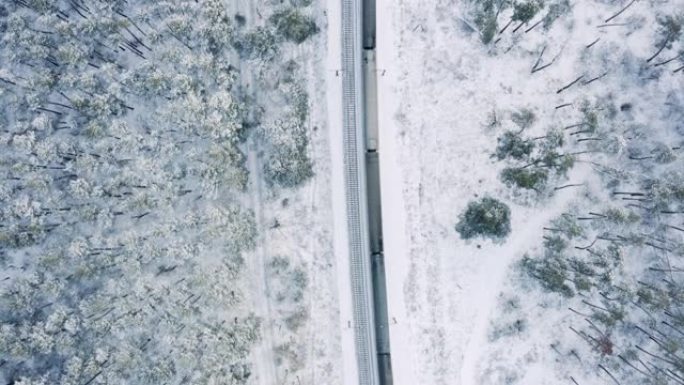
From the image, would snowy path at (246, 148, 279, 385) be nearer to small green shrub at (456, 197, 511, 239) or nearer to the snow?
the snow

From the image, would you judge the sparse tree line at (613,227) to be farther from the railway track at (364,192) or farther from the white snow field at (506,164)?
the railway track at (364,192)

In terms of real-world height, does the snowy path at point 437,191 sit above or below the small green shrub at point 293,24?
below

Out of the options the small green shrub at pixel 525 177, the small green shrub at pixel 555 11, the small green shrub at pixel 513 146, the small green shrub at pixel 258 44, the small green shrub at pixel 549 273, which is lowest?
the small green shrub at pixel 549 273

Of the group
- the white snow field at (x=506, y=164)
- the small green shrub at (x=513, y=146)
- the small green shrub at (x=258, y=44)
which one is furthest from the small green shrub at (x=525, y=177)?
the small green shrub at (x=258, y=44)

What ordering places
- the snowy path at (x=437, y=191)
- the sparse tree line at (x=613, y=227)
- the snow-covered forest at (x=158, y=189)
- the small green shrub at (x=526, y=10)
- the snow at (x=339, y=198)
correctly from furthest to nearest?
the small green shrub at (x=526, y=10)
the snow at (x=339, y=198)
the snowy path at (x=437, y=191)
the sparse tree line at (x=613, y=227)
the snow-covered forest at (x=158, y=189)

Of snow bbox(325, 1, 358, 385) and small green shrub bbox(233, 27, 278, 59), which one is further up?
small green shrub bbox(233, 27, 278, 59)

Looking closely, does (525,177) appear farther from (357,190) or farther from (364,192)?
(357,190)

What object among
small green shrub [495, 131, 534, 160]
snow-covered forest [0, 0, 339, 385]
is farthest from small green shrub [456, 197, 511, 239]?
snow-covered forest [0, 0, 339, 385]

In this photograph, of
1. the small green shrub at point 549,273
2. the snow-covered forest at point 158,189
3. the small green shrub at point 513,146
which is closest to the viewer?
the snow-covered forest at point 158,189
